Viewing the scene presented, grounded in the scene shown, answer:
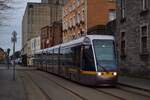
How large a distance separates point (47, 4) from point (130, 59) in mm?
96041

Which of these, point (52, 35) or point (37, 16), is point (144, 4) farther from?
point (37, 16)

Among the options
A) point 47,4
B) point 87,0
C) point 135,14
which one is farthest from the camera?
point 47,4

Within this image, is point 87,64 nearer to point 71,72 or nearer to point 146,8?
point 71,72

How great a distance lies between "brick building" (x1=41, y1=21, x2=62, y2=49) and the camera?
10014cm

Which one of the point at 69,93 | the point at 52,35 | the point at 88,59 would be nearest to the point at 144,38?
the point at 88,59

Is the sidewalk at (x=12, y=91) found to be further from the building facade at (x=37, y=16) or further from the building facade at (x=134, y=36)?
the building facade at (x=37, y=16)

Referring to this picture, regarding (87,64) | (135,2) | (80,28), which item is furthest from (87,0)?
(87,64)

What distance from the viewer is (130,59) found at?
4066 centimetres

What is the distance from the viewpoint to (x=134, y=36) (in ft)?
131

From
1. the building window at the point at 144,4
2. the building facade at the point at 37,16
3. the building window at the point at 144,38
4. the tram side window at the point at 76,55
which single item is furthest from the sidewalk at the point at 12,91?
the building facade at the point at 37,16

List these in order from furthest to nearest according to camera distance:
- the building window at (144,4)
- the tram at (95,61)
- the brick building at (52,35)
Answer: the brick building at (52,35) < the building window at (144,4) < the tram at (95,61)

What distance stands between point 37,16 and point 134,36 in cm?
10270

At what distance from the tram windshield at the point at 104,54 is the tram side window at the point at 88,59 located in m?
0.33

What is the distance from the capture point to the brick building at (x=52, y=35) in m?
100
